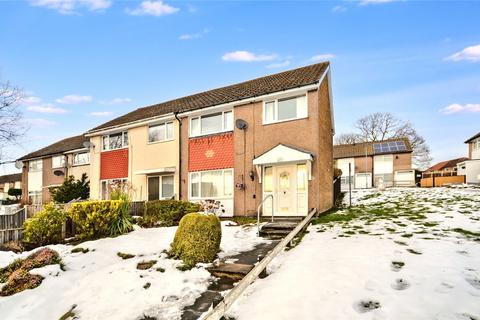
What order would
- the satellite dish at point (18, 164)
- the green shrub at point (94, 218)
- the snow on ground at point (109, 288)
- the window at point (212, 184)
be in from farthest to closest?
the satellite dish at point (18, 164)
the window at point (212, 184)
the green shrub at point (94, 218)
the snow on ground at point (109, 288)

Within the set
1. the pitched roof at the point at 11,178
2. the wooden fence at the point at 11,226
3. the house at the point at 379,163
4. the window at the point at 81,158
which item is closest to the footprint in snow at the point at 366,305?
the wooden fence at the point at 11,226

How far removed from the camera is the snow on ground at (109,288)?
4.79 metres

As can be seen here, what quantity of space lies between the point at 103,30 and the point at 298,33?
899cm

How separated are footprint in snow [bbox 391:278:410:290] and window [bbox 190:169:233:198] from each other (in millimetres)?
9792

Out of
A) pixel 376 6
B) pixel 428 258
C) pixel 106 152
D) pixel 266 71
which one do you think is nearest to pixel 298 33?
pixel 376 6

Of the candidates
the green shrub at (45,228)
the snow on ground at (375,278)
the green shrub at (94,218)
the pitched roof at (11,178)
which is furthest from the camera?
the pitched roof at (11,178)

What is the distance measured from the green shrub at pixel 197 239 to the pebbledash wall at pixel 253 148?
627 cm

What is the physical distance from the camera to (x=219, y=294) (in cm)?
503

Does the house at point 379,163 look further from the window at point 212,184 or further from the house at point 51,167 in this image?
the house at point 51,167

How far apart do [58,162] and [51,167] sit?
1.22 meters

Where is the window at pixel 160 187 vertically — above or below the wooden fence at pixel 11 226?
above

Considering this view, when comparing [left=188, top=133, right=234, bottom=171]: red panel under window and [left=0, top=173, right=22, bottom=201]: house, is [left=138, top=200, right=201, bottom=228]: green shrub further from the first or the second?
[left=0, top=173, right=22, bottom=201]: house

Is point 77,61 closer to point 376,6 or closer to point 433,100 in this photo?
point 376,6

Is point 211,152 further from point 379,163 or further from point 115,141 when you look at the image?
point 379,163
